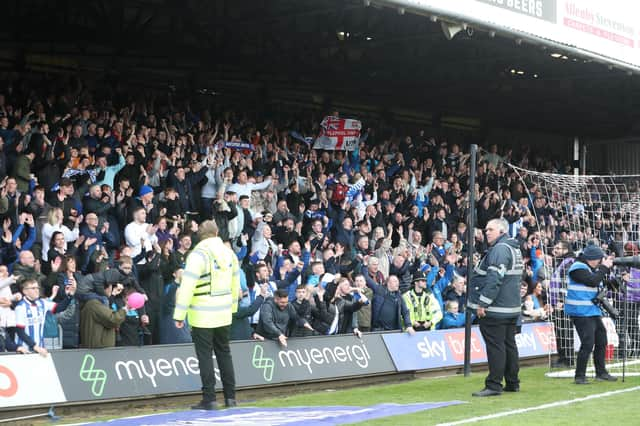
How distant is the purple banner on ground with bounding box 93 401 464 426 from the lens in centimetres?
1057

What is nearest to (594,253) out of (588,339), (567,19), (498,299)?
(588,339)

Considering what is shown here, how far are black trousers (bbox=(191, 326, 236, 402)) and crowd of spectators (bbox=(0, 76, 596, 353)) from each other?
1713 mm

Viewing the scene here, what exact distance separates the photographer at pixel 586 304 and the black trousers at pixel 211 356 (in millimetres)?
4805

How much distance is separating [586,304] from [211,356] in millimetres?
5159

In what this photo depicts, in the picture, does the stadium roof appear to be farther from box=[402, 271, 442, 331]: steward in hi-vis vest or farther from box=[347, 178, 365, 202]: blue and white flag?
box=[402, 271, 442, 331]: steward in hi-vis vest

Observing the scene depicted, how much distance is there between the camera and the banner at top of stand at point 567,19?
61.6 feet

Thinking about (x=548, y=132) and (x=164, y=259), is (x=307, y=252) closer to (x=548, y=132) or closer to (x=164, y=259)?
(x=164, y=259)

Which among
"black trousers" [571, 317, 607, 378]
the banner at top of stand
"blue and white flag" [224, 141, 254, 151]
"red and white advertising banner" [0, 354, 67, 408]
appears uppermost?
the banner at top of stand

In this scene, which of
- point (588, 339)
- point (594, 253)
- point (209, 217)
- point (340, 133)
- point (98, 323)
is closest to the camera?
point (98, 323)

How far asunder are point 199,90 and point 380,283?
10.0m

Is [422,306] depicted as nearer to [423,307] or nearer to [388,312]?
[423,307]

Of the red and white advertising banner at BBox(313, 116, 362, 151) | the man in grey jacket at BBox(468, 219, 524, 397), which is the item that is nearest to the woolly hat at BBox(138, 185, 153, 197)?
the man in grey jacket at BBox(468, 219, 524, 397)

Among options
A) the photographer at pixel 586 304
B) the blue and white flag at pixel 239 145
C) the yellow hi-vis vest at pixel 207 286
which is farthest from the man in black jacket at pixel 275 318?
the blue and white flag at pixel 239 145

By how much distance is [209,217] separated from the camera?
18906 millimetres
